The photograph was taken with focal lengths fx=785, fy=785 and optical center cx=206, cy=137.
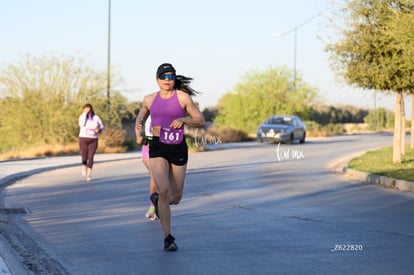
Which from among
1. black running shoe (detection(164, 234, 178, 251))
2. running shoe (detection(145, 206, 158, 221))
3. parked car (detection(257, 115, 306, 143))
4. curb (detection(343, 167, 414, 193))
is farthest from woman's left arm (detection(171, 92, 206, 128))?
parked car (detection(257, 115, 306, 143))

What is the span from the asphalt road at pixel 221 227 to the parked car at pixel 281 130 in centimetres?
2049

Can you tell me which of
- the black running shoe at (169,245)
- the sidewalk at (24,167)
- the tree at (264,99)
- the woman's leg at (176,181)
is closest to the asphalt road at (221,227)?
the black running shoe at (169,245)

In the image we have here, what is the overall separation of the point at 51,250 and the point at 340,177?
12.4 m

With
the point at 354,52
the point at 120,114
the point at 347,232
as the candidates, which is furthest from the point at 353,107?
the point at 347,232

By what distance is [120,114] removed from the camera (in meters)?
33.5

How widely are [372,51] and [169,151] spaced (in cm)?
1365

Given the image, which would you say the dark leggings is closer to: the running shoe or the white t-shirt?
the white t-shirt

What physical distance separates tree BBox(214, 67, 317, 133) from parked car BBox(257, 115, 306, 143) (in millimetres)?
17168

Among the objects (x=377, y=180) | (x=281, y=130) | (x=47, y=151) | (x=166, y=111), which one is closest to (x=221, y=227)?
(x=166, y=111)

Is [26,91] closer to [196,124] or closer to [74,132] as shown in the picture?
[74,132]

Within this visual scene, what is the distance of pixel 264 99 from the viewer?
197 feet

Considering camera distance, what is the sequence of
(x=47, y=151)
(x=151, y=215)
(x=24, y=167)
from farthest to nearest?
1. (x=47, y=151)
2. (x=24, y=167)
3. (x=151, y=215)

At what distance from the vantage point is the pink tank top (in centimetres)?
838

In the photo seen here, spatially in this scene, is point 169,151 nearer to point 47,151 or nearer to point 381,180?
point 381,180
